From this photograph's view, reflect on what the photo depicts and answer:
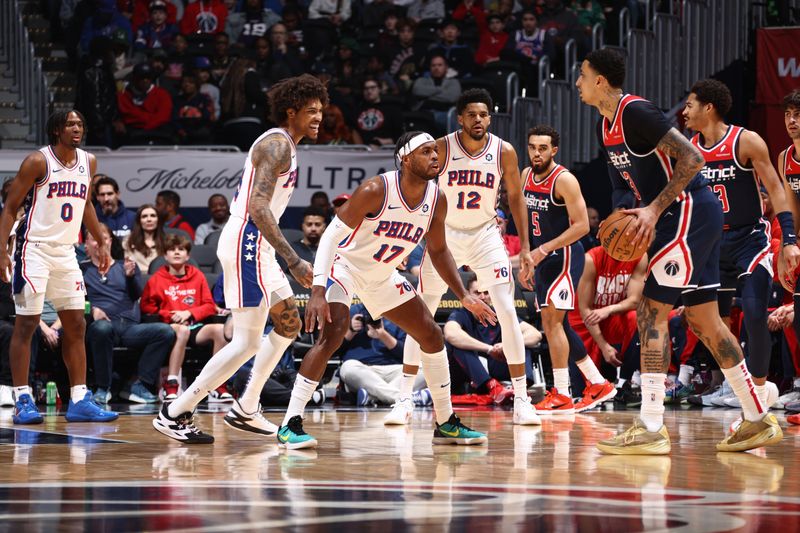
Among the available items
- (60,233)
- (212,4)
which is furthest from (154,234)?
(212,4)

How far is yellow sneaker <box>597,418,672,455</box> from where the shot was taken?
5.76m

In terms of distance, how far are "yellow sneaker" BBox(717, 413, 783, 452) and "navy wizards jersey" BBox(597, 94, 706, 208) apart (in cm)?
125

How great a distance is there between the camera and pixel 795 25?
1423cm

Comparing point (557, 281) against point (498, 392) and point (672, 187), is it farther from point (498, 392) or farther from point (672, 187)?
point (672, 187)

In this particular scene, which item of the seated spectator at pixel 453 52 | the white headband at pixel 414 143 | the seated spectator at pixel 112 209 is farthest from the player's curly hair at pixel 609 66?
the seated spectator at pixel 453 52

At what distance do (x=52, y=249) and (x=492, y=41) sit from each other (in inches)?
360

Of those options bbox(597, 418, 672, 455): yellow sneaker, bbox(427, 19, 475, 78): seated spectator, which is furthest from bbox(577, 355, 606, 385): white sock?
bbox(427, 19, 475, 78): seated spectator

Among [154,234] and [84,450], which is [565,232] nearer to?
[84,450]

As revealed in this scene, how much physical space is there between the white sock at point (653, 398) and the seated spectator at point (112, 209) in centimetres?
676

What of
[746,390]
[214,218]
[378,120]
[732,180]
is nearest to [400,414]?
[746,390]

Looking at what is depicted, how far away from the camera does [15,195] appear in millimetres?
7668

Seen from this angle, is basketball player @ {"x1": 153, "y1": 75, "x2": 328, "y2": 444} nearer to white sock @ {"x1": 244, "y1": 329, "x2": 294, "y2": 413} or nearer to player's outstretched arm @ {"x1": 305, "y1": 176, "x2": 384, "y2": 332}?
white sock @ {"x1": 244, "y1": 329, "x2": 294, "y2": 413}

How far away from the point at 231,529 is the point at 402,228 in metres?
2.78

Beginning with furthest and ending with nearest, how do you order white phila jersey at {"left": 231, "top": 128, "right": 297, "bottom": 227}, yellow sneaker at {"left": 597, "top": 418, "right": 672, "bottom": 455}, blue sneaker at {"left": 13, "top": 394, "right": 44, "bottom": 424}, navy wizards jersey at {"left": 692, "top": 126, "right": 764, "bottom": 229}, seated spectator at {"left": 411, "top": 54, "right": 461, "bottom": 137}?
seated spectator at {"left": 411, "top": 54, "right": 461, "bottom": 137} → blue sneaker at {"left": 13, "top": 394, "right": 44, "bottom": 424} → navy wizards jersey at {"left": 692, "top": 126, "right": 764, "bottom": 229} → white phila jersey at {"left": 231, "top": 128, "right": 297, "bottom": 227} → yellow sneaker at {"left": 597, "top": 418, "right": 672, "bottom": 455}
